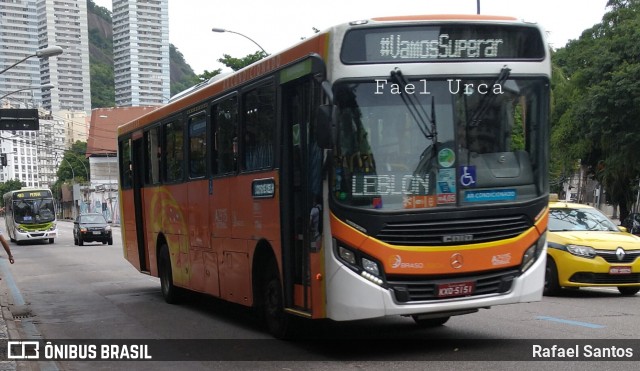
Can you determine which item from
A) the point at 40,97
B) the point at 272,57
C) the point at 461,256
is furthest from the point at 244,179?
the point at 40,97

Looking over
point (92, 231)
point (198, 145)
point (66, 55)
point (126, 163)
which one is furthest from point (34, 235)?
point (66, 55)

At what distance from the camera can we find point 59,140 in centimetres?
15400

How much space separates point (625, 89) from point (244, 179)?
2932 cm

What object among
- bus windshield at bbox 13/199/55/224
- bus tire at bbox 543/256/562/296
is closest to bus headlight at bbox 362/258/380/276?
bus tire at bbox 543/256/562/296

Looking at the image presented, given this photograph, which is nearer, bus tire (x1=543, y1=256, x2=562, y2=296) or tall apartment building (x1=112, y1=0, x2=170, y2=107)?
bus tire (x1=543, y1=256, x2=562, y2=296)

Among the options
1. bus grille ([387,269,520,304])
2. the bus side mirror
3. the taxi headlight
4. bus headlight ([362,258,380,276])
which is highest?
the bus side mirror

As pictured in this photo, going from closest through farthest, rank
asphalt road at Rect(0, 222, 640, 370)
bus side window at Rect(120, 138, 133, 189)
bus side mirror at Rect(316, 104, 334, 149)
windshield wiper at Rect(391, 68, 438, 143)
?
bus side mirror at Rect(316, 104, 334, 149), windshield wiper at Rect(391, 68, 438, 143), asphalt road at Rect(0, 222, 640, 370), bus side window at Rect(120, 138, 133, 189)

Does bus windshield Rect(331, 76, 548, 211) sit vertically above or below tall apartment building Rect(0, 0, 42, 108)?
below

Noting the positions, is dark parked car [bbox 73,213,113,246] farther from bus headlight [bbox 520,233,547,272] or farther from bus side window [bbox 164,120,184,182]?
bus headlight [bbox 520,233,547,272]

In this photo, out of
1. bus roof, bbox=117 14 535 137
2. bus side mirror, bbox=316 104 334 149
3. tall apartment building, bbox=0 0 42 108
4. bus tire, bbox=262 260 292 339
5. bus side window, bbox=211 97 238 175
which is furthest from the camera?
tall apartment building, bbox=0 0 42 108

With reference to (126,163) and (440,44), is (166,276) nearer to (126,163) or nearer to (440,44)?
(126,163)

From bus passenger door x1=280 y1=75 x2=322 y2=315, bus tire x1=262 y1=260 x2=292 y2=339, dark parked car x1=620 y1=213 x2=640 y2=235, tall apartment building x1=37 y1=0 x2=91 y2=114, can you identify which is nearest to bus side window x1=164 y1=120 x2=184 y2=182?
bus tire x1=262 y1=260 x2=292 y2=339

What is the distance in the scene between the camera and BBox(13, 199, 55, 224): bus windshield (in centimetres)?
4589

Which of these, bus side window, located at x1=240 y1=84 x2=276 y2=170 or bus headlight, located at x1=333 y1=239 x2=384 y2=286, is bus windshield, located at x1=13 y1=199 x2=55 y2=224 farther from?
bus headlight, located at x1=333 y1=239 x2=384 y2=286
